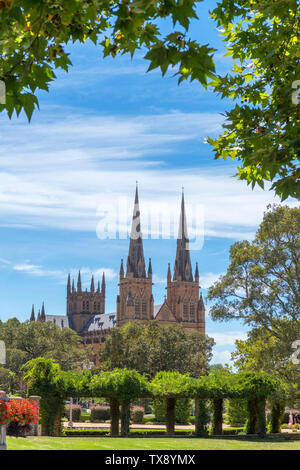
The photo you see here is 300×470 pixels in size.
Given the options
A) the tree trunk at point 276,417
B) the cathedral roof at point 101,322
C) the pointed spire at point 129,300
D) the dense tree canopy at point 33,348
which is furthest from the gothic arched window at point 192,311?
the tree trunk at point 276,417

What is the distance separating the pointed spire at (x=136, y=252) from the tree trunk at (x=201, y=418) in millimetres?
99327

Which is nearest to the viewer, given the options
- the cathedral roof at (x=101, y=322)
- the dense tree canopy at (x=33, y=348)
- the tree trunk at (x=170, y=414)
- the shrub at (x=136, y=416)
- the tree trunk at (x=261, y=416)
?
the tree trunk at (x=261, y=416)

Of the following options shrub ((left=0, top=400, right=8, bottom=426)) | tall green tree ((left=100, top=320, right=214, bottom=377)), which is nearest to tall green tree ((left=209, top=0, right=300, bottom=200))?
shrub ((left=0, top=400, right=8, bottom=426))

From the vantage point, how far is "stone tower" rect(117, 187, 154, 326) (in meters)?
133

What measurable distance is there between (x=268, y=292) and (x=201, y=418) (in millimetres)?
8445

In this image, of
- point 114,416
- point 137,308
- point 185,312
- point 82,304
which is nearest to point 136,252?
point 137,308

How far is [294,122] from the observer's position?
25.3ft

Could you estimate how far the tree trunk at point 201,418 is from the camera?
34.4m

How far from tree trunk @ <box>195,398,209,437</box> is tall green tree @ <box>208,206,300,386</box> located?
3.49 meters

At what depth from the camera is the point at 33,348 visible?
252ft

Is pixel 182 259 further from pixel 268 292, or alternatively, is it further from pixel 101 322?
pixel 268 292

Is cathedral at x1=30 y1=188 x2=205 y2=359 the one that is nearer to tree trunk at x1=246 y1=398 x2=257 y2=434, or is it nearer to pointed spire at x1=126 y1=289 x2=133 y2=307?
pointed spire at x1=126 y1=289 x2=133 y2=307

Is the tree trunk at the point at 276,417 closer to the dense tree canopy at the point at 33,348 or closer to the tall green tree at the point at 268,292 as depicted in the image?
the tall green tree at the point at 268,292

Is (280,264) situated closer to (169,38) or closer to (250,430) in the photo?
(250,430)
